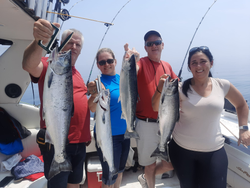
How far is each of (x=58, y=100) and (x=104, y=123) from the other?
0.67 m

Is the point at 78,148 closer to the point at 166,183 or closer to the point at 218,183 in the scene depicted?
the point at 218,183

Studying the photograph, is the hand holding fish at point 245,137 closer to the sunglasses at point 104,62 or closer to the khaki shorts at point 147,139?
the khaki shorts at point 147,139

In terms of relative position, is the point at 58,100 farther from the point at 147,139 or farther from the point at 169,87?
the point at 147,139

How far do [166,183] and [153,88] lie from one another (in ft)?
9.14

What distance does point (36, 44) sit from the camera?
154 centimetres

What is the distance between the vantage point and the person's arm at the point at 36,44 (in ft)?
4.78

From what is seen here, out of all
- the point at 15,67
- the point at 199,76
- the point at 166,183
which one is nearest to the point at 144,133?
the point at 199,76

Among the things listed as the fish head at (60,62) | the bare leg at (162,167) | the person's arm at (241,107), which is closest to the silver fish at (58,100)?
the fish head at (60,62)

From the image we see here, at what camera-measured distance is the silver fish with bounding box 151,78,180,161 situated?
2082 mm

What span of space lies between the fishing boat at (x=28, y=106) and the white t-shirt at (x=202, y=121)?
1.30 m

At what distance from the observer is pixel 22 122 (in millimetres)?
4258

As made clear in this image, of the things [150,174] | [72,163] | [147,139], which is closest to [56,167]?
[72,163]

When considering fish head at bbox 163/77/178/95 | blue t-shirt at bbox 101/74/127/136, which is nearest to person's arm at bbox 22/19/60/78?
blue t-shirt at bbox 101/74/127/136

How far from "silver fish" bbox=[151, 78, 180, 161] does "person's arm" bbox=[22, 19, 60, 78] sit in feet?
4.64
